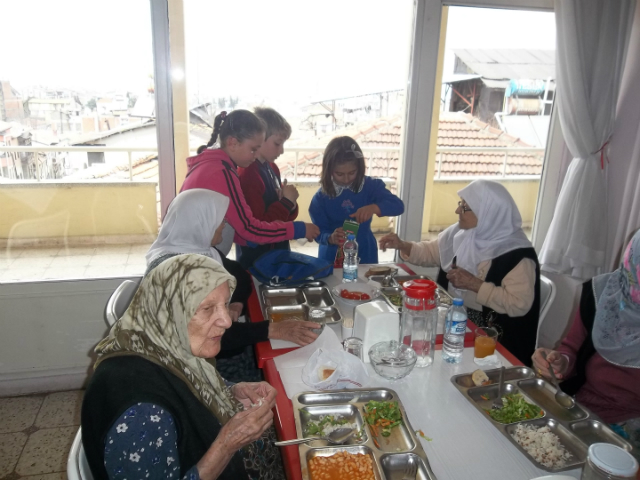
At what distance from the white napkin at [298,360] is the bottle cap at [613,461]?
850mm

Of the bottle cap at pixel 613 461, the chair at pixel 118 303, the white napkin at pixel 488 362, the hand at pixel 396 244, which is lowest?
the white napkin at pixel 488 362

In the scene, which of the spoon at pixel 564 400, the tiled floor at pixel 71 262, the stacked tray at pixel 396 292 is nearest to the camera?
the spoon at pixel 564 400

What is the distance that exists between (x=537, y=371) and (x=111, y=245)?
2675 millimetres

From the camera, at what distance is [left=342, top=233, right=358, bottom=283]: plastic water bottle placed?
→ 2473 millimetres

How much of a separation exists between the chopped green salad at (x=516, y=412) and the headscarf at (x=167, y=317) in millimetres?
911

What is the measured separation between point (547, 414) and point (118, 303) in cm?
164

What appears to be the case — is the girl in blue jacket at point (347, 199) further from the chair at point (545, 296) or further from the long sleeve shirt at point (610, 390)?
the long sleeve shirt at point (610, 390)

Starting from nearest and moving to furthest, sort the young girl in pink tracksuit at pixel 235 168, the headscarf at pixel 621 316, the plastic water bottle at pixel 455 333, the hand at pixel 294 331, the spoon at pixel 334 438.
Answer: the spoon at pixel 334 438 < the headscarf at pixel 621 316 < the plastic water bottle at pixel 455 333 < the hand at pixel 294 331 < the young girl in pink tracksuit at pixel 235 168

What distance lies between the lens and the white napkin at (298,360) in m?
1.59

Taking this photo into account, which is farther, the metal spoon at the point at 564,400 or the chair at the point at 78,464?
the metal spoon at the point at 564,400

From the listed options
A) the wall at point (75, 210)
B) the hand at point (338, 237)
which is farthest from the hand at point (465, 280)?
the wall at point (75, 210)

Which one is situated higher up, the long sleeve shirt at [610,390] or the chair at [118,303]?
the chair at [118,303]

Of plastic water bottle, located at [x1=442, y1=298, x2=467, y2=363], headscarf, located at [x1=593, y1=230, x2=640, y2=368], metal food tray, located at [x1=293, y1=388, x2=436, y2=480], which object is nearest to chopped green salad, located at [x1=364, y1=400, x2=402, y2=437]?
metal food tray, located at [x1=293, y1=388, x2=436, y2=480]

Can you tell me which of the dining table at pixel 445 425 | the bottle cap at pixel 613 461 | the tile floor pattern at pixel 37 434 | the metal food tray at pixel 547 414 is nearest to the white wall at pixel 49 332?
the tile floor pattern at pixel 37 434
